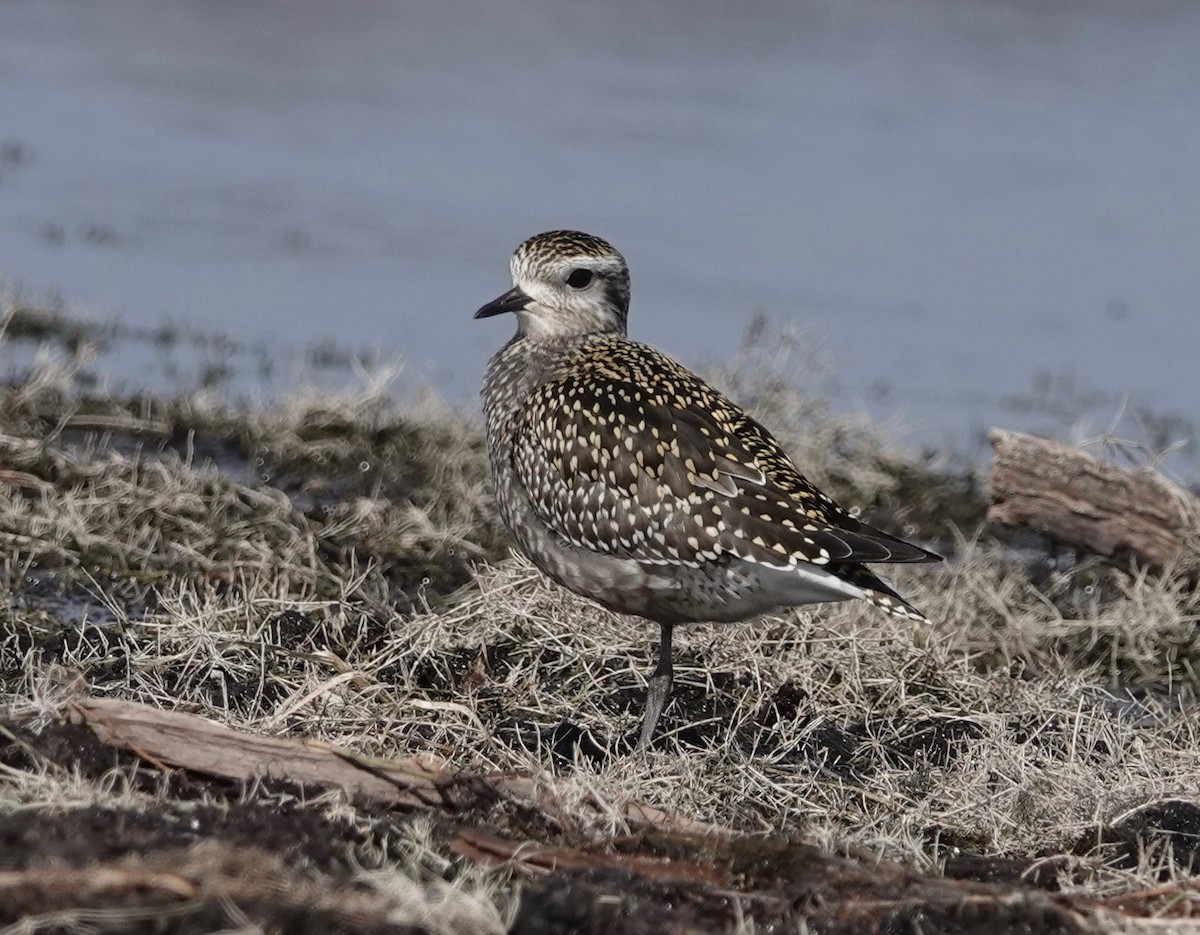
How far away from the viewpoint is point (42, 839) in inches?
131

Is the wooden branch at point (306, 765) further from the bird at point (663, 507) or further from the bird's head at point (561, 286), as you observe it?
the bird's head at point (561, 286)

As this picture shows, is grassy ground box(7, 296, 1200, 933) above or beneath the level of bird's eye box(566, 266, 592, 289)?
beneath

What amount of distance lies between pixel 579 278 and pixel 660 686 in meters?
1.55

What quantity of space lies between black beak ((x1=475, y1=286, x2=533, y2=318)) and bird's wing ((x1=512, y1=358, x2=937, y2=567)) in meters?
0.61

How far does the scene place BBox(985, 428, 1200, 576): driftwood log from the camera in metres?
6.95

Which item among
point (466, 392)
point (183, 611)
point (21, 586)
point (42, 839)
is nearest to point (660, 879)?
point (42, 839)

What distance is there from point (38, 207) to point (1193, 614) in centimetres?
945

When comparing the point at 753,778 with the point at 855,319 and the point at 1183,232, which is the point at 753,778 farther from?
the point at 1183,232

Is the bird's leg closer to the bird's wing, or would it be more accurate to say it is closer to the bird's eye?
the bird's wing

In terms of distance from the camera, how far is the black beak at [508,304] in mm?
6344

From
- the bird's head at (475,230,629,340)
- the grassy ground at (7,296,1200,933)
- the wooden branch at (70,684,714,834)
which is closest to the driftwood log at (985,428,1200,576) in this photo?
the grassy ground at (7,296,1200,933)

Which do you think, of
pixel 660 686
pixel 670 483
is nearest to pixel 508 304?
pixel 670 483

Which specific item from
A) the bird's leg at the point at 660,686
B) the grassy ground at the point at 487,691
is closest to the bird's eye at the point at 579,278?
the grassy ground at the point at 487,691

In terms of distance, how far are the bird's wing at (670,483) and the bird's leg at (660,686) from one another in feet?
1.16
